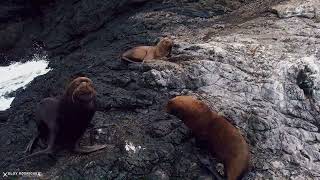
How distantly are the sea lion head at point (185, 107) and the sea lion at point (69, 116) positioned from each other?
0.96 m

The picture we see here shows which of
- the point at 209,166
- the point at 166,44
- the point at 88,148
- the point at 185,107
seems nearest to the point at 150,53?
the point at 166,44

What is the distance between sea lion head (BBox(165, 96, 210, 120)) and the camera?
6094 millimetres

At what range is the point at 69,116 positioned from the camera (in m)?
5.88

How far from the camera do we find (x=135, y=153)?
599cm

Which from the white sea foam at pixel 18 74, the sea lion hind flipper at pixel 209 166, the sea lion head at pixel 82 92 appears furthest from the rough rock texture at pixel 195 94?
the white sea foam at pixel 18 74

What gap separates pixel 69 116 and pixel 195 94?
182 cm

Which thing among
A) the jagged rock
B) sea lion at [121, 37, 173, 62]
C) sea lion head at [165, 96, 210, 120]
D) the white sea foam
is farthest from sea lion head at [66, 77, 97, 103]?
the jagged rock

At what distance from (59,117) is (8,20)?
26.1ft

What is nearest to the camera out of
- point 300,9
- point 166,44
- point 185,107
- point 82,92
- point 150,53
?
point 82,92

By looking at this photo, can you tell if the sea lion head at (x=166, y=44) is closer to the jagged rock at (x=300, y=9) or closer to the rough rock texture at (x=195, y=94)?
the rough rock texture at (x=195, y=94)

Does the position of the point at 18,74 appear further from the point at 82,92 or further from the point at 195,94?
the point at 82,92

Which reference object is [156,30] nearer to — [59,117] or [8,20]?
[59,117]

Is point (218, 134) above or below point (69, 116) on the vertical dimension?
below

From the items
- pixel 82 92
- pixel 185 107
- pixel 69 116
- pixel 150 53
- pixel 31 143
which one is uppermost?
pixel 82 92
